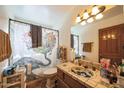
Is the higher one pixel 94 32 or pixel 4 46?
pixel 94 32

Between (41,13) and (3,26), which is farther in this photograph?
(41,13)

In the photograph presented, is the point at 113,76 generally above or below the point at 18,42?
below

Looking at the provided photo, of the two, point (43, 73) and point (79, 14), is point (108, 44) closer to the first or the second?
point (79, 14)

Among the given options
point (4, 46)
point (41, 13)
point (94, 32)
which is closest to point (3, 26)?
point (4, 46)

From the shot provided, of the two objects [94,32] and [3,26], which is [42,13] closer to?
[3,26]

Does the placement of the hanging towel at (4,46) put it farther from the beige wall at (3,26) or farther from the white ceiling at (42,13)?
the white ceiling at (42,13)

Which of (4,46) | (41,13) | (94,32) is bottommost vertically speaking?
(4,46)

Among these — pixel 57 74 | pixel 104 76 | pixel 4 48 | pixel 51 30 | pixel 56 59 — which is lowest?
pixel 57 74

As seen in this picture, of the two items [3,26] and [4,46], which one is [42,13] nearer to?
[3,26]
